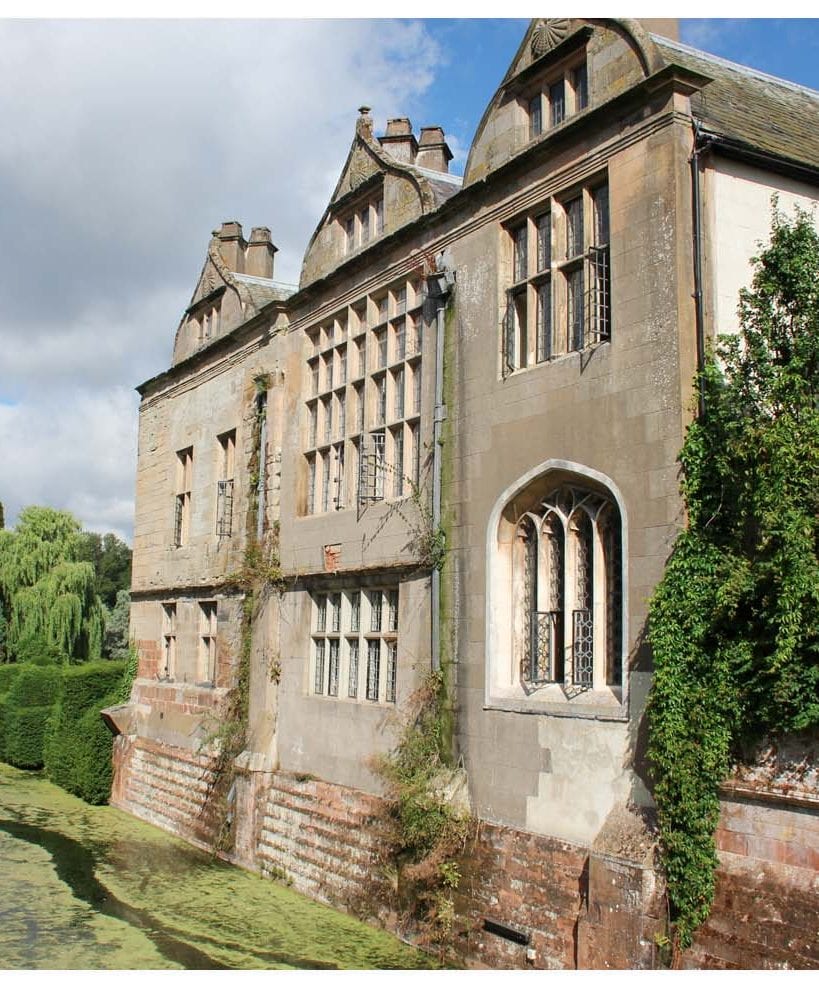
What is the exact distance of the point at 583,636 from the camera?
393 inches

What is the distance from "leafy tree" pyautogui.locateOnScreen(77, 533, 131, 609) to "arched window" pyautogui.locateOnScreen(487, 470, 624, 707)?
59.5m

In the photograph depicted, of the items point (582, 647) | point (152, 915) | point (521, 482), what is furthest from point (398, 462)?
point (152, 915)

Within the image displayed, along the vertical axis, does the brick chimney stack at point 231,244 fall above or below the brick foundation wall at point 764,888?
above

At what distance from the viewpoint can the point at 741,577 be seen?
797cm

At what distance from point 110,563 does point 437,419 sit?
208ft

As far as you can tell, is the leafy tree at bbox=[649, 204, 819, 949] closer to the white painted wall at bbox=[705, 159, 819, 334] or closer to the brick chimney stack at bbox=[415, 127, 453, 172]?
the white painted wall at bbox=[705, 159, 819, 334]

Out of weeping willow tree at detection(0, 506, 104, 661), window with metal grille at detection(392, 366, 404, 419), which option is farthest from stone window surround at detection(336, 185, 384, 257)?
weeping willow tree at detection(0, 506, 104, 661)

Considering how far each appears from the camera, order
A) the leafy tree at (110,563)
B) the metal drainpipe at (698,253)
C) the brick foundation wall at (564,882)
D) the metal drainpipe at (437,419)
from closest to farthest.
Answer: the brick foundation wall at (564,882), the metal drainpipe at (698,253), the metal drainpipe at (437,419), the leafy tree at (110,563)

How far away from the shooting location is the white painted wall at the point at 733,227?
30.6 ft

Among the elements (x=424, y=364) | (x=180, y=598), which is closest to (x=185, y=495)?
(x=180, y=598)

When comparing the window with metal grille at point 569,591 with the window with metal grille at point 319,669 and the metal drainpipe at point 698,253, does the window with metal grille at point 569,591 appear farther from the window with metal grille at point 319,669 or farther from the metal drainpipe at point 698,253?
the window with metal grille at point 319,669

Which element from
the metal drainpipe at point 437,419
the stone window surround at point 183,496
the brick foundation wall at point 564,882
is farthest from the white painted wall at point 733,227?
the stone window surround at point 183,496

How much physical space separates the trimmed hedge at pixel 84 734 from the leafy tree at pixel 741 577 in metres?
15.4

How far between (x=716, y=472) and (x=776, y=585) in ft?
4.00
